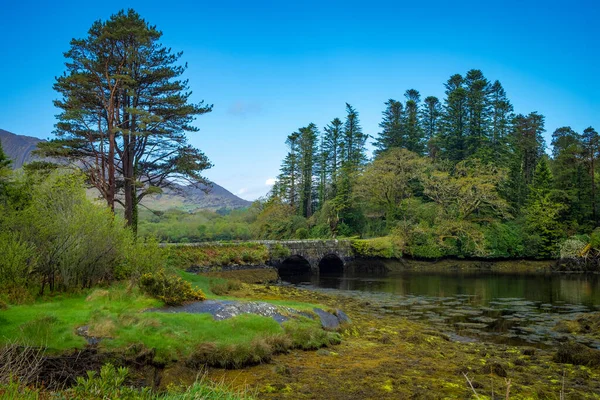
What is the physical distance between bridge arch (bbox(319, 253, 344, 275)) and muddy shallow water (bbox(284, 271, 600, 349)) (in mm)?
5487

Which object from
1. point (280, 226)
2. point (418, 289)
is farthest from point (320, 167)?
point (418, 289)

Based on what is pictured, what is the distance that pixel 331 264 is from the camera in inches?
2055

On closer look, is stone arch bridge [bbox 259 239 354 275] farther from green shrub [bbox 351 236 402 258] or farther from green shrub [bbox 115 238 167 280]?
green shrub [bbox 115 238 167 280]

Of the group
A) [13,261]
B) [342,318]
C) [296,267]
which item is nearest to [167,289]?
[13,261]

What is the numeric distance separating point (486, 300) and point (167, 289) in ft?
64.2

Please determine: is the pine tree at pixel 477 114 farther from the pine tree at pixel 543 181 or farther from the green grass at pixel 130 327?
the green grass at pixel 130 327

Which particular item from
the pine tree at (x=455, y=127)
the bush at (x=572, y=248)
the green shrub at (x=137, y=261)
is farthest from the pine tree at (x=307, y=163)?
the green shrub at (x=137, y=261)

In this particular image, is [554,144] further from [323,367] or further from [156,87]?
[323,367]

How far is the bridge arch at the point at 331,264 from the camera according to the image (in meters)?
48.9

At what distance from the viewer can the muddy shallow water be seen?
18.5 m

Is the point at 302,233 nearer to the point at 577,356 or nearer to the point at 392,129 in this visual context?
the point at 392,129

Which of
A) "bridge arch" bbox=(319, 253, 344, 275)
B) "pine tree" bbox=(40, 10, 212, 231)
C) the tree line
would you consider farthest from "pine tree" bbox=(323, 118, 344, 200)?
"pine tree" bbox=(40, 10, 212, 231)

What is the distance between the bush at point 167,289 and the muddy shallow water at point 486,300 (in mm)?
10583

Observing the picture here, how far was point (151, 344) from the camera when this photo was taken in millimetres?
12023
